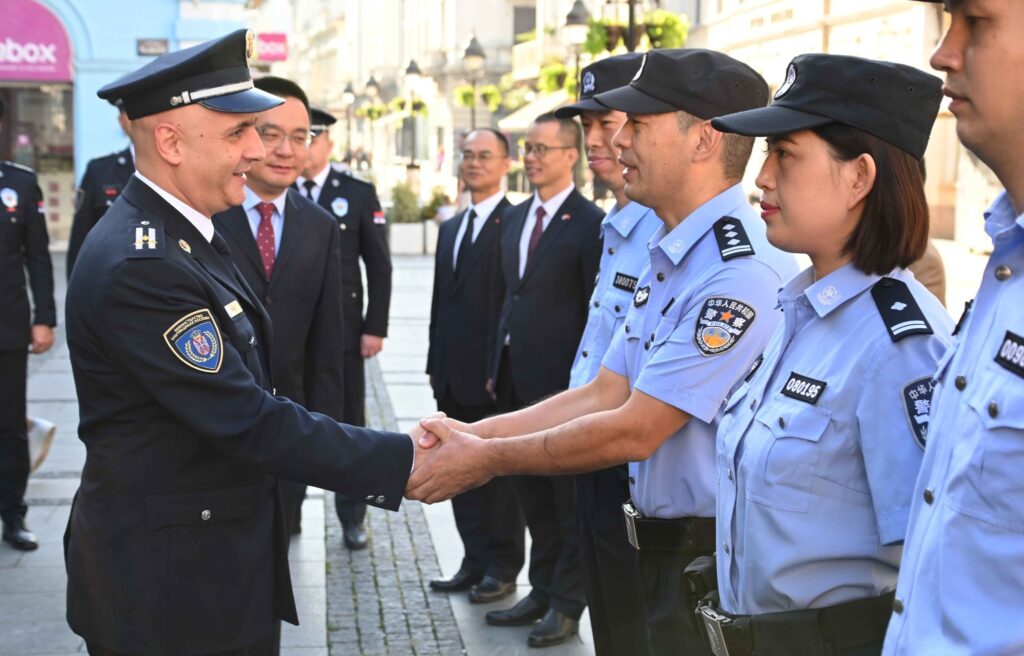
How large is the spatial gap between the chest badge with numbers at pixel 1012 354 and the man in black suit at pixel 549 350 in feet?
12.6

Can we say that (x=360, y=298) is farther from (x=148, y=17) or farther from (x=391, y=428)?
(x=148, y=17)

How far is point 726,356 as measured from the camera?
3.28 m

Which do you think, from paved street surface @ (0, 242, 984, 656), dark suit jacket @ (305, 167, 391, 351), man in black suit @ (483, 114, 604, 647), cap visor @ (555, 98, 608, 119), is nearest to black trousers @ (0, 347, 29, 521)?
paved street surface @ (0, 242, 984, 656)

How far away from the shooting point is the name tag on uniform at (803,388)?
8.34ft

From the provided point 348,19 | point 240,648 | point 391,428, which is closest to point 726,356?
point 240,648

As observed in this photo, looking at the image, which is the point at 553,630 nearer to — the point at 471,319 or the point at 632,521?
the point at 471,319

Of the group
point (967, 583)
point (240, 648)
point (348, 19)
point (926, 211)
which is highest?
point (348, 19)

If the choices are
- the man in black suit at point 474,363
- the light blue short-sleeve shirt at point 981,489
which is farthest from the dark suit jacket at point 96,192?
the light blue short-sleeve shirt at point 981,489

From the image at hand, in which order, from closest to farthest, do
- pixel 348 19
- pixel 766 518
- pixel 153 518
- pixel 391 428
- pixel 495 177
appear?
1. pixel 766 518
2. pixel 153 518
3. pixel 495 177
4. pixel 391 428
5. pixel 348 19

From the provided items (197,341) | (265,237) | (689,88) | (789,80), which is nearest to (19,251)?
(265,237)

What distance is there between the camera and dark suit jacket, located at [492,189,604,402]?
5941 mm

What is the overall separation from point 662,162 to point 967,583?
6.46 ft

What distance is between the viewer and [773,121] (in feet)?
8.78

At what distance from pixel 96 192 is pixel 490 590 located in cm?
353
